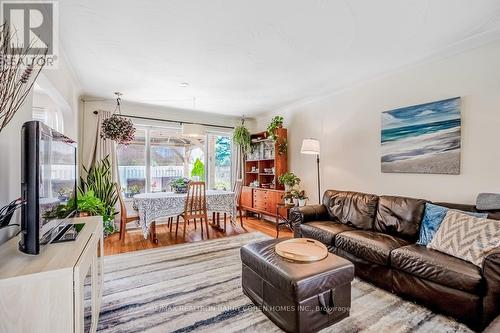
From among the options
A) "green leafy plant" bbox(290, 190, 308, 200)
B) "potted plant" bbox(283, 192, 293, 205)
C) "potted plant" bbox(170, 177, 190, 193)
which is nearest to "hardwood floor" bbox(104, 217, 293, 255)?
"potted plant" bbox(283, 192, 293, 205)

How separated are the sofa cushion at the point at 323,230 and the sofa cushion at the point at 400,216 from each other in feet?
1.20

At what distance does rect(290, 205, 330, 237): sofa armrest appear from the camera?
3.16 meters

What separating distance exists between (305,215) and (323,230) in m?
0.39

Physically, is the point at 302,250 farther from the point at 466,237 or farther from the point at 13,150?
the point at 13,150

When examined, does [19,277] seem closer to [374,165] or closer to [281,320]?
[281,320]

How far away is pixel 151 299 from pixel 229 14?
99.3 inches

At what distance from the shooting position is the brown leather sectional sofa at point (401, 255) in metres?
1.65

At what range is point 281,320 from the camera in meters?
1.69

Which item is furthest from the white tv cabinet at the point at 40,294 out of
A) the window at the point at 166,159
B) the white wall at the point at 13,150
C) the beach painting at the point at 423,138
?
the beach painting at the point at 423,138

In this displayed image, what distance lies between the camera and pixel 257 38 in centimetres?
231

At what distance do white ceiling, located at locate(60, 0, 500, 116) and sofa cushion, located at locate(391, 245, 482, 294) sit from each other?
6.49ft

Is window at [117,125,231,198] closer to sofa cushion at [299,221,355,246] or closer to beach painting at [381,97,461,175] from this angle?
sofa cushion at [299,221,355,246]

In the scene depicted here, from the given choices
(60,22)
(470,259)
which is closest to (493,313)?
(470,259)

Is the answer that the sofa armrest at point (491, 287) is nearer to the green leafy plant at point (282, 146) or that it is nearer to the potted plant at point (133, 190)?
the green leafy plant at point (282, 146)
